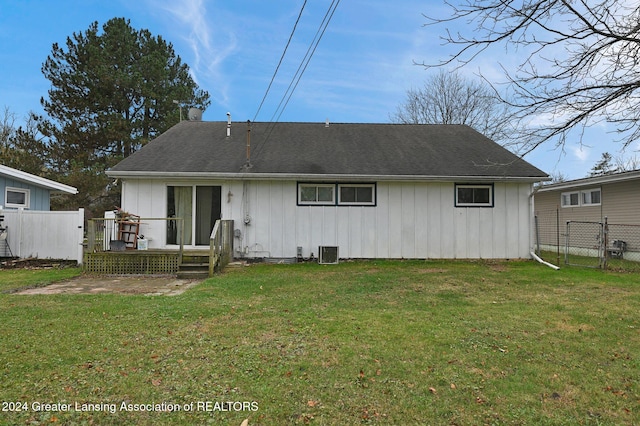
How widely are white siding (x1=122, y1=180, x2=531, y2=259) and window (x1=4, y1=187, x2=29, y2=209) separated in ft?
13.6

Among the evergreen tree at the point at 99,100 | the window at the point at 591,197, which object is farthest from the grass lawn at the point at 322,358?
the evergreen tree at the point at 99,100

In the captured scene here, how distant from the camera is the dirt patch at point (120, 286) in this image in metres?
6.79

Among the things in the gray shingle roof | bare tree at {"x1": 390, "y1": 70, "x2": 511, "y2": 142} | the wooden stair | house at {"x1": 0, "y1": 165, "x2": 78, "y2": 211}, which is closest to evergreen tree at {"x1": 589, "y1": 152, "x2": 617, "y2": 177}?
bare tree at {"x1": 390, "y1": 70, "x2": 511, "y2": 142}

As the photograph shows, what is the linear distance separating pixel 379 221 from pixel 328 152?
9.46ft

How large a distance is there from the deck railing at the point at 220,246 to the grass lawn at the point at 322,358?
7.02 ft

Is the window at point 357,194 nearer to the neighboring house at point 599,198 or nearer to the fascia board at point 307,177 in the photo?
the fascia board at point 307,177

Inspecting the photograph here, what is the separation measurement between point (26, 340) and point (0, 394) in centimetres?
138

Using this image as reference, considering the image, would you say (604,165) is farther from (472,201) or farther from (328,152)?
(328,152)

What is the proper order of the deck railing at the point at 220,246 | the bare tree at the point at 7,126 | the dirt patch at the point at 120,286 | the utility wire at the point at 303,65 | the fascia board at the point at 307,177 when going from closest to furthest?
the utility wire at the point at 303,65, the dirt patch at the point at 120,286, the deck railing at the point at 220,246, the fascia board at the point at 307,177, the bare tree at the point at 7,126

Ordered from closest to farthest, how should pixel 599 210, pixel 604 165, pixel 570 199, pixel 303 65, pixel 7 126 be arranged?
1. pixel 303 65
2. pixel 599 210
3. pixel 570 199
4. pixel 7 126
5. pixel 604 165

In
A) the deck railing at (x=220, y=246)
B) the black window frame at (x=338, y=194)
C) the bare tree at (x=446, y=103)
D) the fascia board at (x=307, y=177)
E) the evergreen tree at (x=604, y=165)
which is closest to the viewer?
the deck railing at (x=220, y=246)

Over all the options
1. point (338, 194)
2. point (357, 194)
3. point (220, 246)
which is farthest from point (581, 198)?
point (220, 246)

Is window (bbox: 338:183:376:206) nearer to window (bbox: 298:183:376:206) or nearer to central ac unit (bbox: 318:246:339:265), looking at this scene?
window (bbox: 298:183:376:206)

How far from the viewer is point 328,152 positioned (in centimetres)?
1220
